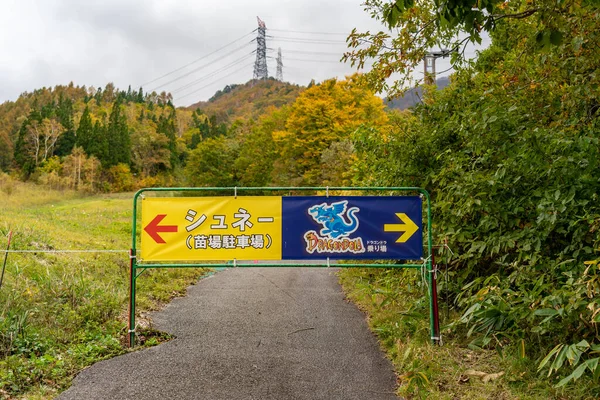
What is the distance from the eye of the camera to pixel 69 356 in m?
4.52

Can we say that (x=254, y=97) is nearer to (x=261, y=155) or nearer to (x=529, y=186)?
(x=261, y=155)

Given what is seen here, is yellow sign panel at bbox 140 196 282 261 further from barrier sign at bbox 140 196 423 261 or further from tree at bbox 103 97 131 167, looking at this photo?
tree at bbox 103 97 131 167

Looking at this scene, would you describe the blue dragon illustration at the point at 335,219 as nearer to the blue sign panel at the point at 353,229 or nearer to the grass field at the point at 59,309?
the blue sign panel at the point at 353,229

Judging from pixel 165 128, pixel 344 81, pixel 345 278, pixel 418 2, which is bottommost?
pixel 345 278

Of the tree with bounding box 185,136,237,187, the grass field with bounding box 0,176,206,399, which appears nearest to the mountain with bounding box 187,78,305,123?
the tree with bounding box 185,136,237,187

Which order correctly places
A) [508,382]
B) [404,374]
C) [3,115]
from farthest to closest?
[3,115]
[404,374]
[508,382]

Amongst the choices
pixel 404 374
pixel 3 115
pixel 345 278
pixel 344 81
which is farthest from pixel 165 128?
pixel 404 374

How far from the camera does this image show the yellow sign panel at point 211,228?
514cm

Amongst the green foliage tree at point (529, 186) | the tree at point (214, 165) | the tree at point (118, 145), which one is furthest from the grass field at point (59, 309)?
the tree at point (118, 145)

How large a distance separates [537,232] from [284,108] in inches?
1776

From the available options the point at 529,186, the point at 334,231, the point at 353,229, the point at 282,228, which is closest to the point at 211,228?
the point at 282,228

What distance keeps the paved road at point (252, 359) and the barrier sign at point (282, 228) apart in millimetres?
1109

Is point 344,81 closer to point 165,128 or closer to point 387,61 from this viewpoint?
point 387,61

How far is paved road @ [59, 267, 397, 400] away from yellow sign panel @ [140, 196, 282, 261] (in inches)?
44.2
